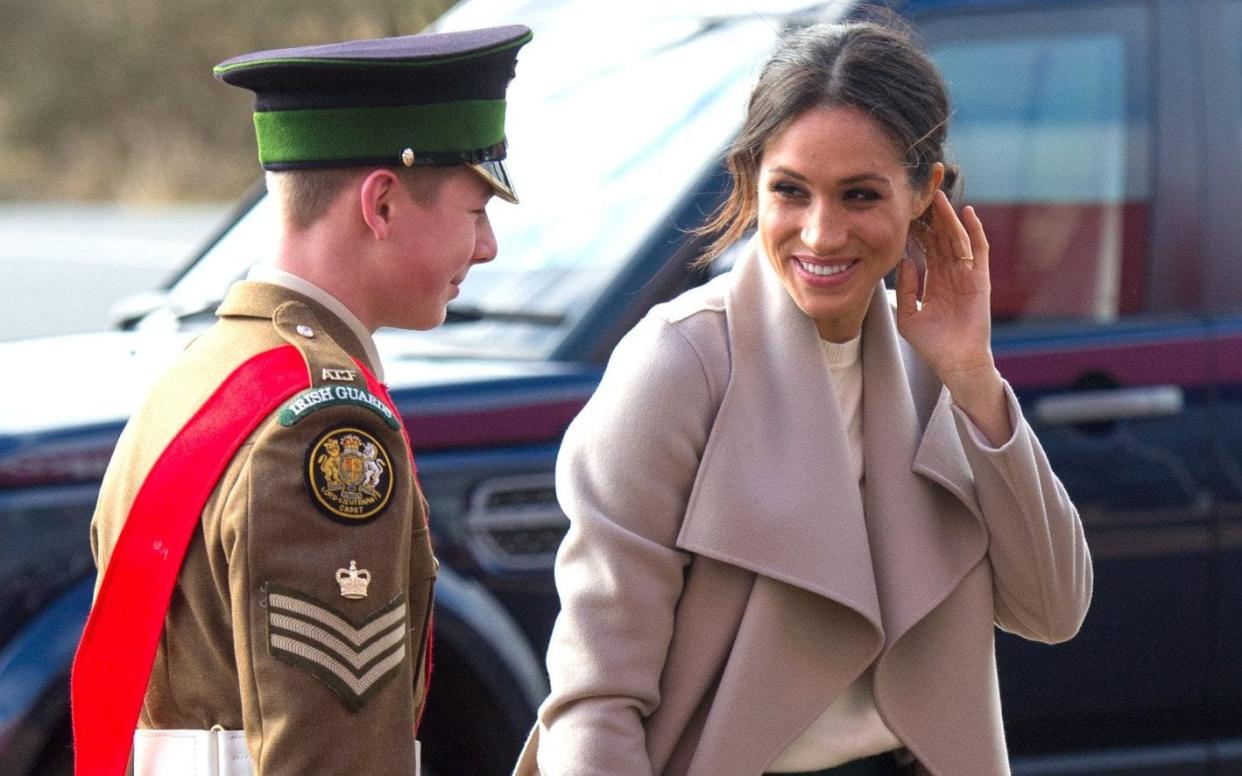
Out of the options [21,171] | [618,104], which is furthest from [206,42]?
[618,104]

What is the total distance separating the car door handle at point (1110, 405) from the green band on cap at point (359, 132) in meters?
1.98

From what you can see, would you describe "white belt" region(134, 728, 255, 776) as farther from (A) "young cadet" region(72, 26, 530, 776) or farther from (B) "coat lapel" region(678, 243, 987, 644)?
(B) "coat lapel" region(678, 243, 987, 644)

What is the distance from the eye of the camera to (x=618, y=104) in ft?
13.2

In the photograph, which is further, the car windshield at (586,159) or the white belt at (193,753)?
the car windshield at (586,159)

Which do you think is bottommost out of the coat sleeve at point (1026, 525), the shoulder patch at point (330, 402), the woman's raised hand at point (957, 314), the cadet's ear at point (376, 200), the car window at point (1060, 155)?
the car window at point (1060, 155)

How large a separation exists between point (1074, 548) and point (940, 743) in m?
0.29

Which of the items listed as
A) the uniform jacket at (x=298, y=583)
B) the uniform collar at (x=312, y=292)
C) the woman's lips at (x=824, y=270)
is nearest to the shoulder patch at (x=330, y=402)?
the uniform jacket at (x=298, y=583)

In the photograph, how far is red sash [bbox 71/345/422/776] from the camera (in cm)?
188

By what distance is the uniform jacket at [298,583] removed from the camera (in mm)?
1809

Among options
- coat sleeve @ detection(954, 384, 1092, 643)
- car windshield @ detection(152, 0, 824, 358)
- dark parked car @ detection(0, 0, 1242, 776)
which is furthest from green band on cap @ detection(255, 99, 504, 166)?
car windshield @ detection(152, 0, 824, 358)

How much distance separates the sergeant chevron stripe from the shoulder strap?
0.14m

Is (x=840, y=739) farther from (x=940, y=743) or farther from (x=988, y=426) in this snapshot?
(x=988, y=426)

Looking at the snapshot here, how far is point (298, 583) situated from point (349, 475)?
0.11m

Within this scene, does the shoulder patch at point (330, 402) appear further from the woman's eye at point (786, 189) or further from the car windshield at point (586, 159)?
the car windshield at point (586, 159)
